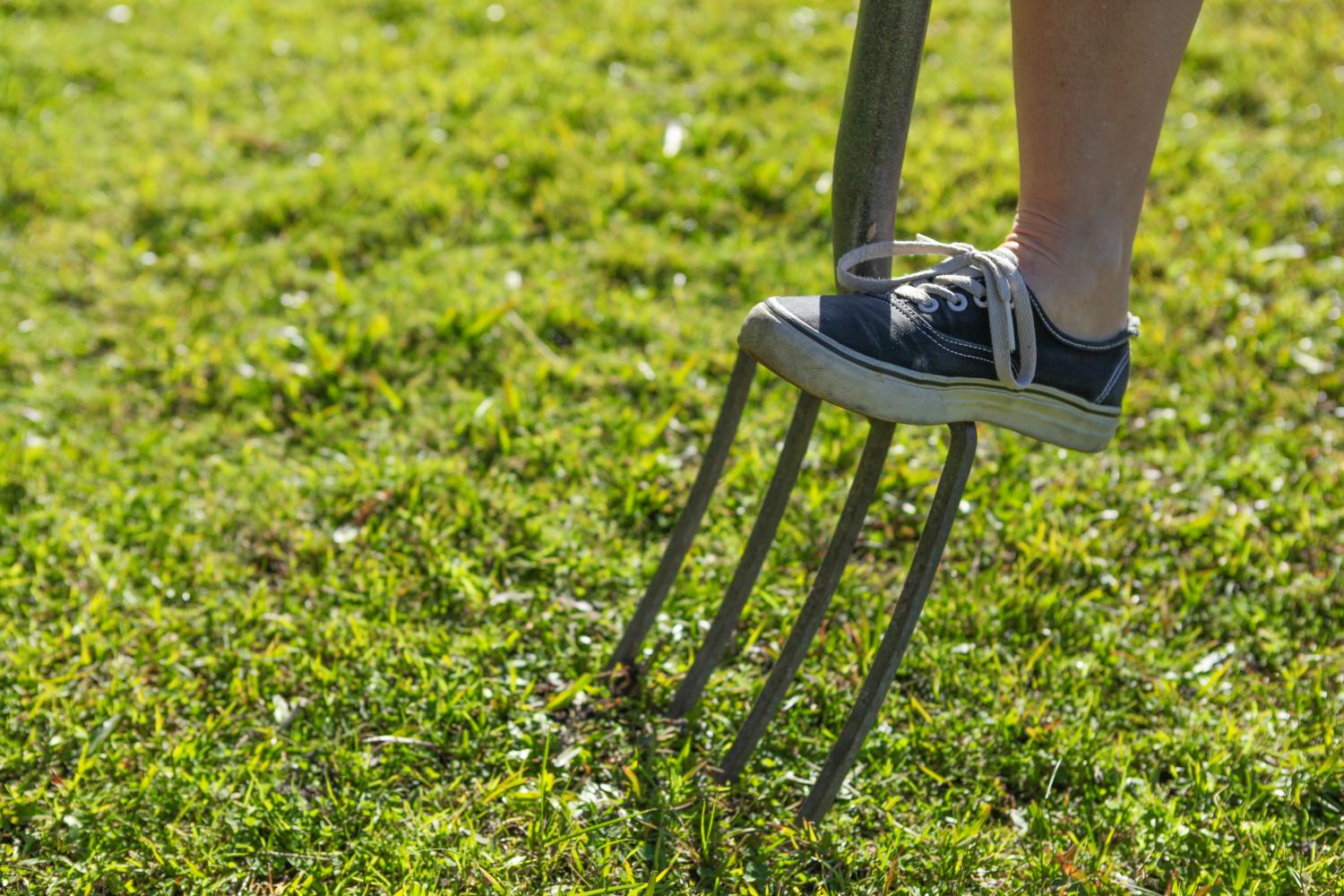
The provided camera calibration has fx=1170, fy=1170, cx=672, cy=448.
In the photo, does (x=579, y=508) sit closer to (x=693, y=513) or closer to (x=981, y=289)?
(x=693, y=513)

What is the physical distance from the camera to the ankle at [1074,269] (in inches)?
72.7

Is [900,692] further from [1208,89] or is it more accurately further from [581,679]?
[1208,89]

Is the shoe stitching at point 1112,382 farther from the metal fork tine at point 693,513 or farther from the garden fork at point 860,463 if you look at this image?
the metal fork tine at point 693,513

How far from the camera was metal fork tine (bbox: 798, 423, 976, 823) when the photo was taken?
1796mm

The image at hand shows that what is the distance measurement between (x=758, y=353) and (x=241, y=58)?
3.50 meters

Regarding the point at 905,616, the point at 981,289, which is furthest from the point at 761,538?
the point at 981,289

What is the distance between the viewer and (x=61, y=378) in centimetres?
294

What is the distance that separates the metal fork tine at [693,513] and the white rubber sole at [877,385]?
0.77 feet

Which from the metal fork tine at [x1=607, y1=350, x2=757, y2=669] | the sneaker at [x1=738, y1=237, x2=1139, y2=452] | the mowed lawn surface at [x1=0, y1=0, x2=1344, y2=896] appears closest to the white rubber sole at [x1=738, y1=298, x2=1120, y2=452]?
the sneaker at [x1=738, y1=237, x2=1139, y2=452]

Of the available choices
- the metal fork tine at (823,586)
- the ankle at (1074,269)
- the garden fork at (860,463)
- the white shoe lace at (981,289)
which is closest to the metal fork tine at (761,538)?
the garden fork at (860,463)

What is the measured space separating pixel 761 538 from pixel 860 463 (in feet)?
0.77

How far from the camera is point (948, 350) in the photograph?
1.78 m

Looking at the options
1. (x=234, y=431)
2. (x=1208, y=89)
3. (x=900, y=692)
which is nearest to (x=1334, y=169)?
(x=1208, y=89)

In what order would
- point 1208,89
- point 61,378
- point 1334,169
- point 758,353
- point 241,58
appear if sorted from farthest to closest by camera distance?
point 241,58, point 1208,89, point 1334,169, point 61,378, point 758,353
